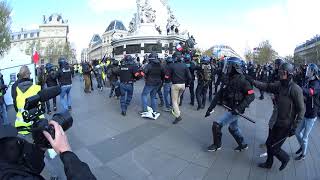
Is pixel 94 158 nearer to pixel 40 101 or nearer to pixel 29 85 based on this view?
pixel 29 85

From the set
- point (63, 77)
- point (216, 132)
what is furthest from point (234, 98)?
point (63, 77)

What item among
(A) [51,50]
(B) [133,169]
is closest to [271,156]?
(B) [133,169]

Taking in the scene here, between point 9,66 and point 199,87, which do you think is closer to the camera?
point 199,87

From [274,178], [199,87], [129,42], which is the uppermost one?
[129,42]

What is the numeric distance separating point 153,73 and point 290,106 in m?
5.06

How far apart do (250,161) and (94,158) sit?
3.09 m

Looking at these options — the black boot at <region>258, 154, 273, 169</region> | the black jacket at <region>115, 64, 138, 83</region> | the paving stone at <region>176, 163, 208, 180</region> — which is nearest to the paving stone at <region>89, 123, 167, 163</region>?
the paving stone at <region>176, 163, 208, 180</region>

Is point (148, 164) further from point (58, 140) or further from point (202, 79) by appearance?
point (202, 79)

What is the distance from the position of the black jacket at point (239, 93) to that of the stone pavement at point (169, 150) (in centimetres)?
110

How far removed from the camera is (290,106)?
525cm

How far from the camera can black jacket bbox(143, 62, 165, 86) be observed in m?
9.57

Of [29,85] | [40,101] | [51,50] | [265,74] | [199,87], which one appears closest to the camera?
[40,101]

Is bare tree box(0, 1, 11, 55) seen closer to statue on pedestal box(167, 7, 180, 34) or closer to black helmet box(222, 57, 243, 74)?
statue on pedestal box(167, 7, 180, 34)

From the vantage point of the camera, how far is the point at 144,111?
969 centimetres
